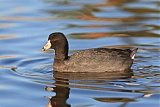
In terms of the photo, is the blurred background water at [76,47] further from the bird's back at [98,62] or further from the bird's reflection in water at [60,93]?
the bird's back at [98,62]

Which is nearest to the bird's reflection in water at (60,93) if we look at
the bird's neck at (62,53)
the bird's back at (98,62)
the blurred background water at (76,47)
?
the blurred background water at (76,47)

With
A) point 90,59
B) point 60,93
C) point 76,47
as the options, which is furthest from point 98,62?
point 76,47

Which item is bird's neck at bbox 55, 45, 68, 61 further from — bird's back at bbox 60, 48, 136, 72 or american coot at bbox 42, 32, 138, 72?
bird's back at bbox 60, 48, 136, 72

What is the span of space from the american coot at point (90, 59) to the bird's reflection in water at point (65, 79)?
0.15m

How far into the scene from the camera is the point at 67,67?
1070 cm

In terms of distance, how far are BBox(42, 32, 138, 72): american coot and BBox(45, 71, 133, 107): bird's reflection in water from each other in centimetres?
15

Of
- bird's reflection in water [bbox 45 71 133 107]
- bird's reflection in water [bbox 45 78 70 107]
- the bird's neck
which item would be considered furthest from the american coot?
bird's reflection in water [bbox 45 78 70 107]

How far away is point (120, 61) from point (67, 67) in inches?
36.5

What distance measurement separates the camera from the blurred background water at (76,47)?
8.92 m

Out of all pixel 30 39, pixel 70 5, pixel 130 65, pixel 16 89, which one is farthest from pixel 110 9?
pixel 16 89

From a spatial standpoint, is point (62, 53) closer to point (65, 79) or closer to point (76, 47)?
point (65, 79)

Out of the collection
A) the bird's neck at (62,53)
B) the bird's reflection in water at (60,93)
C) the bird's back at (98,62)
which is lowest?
the bird's reflection in water at (60,93)

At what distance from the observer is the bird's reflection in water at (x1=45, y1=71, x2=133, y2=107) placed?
8.83 metres

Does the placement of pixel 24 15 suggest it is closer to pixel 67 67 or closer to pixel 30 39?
pixel 30 39
